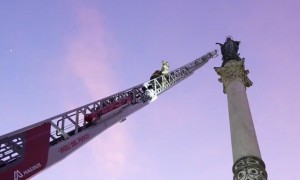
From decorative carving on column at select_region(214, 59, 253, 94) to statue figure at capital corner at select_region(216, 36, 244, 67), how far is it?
0.85 metres

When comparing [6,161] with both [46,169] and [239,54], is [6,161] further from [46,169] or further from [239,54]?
[239,54]

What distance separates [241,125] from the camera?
23812 millimetres

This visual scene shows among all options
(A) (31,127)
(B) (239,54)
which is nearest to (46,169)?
(A) (31,127)

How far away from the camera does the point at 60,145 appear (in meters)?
23.6

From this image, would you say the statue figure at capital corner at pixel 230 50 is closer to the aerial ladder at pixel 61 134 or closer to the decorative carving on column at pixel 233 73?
the decorative carving on column at pixel 233 73

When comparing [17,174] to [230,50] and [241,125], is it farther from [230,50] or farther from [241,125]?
[230,50]

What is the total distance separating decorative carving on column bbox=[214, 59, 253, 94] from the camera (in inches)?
1102

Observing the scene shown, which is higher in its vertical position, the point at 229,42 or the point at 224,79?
the point at 229,42

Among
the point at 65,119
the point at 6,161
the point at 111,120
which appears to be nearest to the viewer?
the point at 6,161

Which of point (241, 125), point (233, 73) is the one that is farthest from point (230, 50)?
point (241, 125)

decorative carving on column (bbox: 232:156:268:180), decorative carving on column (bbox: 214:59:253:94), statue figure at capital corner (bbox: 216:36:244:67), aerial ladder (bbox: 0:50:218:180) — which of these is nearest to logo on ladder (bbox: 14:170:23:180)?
aerial ladder (bbox: 0:50:218:180)

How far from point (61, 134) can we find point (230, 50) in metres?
11.9

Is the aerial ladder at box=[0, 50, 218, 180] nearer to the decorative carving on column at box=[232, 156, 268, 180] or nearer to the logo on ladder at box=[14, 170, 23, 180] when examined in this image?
the logo on ladder at box=[14, 170, 23, 180]

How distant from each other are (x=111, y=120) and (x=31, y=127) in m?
9.02
